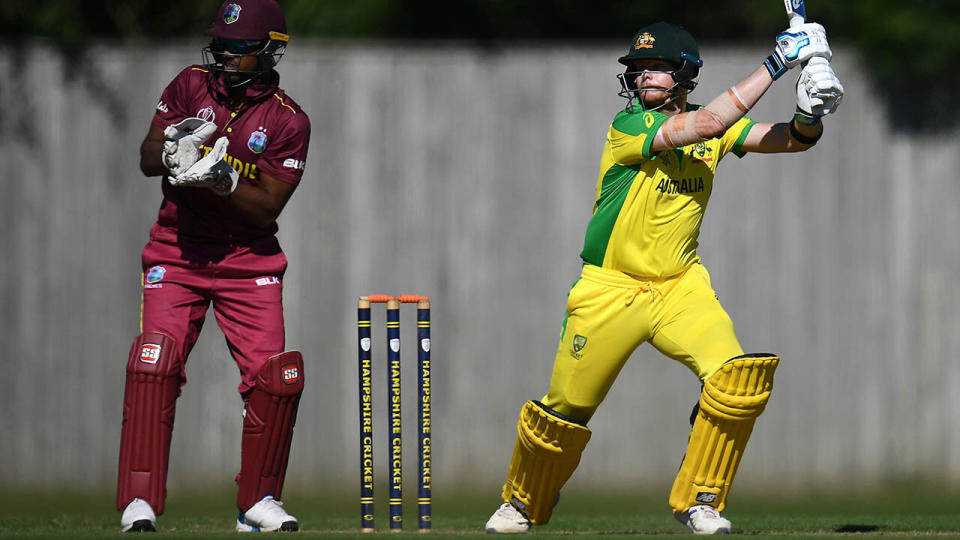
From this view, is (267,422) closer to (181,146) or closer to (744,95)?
(181,146)

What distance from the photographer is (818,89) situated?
5121 mm

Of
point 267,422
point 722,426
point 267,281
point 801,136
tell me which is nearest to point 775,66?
point 801,136

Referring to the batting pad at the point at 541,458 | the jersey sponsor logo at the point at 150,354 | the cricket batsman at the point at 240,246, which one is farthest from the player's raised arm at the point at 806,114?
the jersey sponsor logo at the point at 150,354

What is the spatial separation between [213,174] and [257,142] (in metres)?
0.42

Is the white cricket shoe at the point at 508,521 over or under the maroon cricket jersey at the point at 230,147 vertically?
under

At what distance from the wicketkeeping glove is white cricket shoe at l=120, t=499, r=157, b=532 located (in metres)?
2.74

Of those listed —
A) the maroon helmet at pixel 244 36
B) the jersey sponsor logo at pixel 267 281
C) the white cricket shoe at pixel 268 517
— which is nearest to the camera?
the white cricket shoe at pixel 268 517

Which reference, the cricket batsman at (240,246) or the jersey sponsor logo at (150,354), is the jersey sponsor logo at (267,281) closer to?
the cricket batsman at (240,246)

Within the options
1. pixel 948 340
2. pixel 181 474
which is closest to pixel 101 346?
pixel 181 474

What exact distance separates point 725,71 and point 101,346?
424 centimetres

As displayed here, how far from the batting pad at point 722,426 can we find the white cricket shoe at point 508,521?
2.12 ft

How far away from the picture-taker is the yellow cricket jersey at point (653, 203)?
5344mm

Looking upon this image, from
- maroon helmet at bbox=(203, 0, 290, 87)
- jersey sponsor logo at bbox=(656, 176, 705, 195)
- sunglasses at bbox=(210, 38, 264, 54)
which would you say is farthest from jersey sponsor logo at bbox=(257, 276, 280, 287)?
jersey sponsor logo at bbox=(656, 176, 705, 195)

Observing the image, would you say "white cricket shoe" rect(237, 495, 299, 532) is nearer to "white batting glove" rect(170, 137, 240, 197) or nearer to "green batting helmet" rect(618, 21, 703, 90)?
"white batting glove" rect(170, 137, 240, 197)
